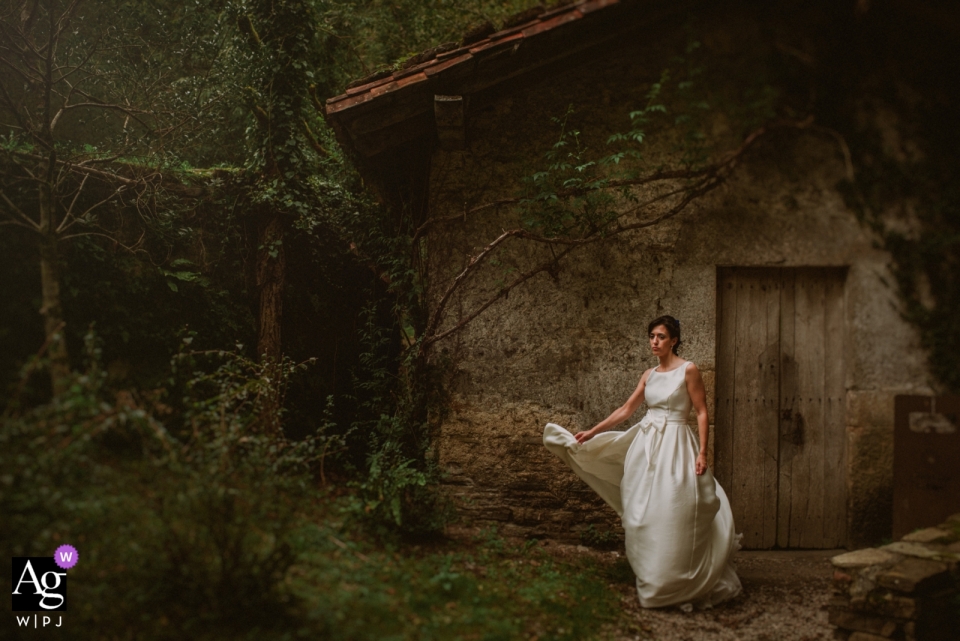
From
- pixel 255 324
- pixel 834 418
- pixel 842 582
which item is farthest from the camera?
pixel 255 324

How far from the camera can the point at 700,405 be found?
427 centimetres

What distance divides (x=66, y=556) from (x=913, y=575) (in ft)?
15.7

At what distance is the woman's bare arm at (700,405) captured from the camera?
4.22 m

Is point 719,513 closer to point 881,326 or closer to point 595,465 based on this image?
point 595,465

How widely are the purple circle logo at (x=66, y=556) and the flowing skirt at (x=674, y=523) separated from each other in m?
3.40

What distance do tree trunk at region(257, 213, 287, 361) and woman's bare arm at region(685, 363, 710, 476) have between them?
3882 mm

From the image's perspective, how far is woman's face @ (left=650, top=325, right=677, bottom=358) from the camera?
14.4ft

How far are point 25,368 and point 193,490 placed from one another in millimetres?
1133

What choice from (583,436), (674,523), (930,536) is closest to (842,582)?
(930,536)

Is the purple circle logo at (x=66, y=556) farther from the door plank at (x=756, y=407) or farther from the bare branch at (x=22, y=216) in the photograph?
the door plank at (x=756, y=407)

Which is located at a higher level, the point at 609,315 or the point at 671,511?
the point at 609,315

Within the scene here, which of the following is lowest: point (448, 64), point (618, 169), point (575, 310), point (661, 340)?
point (661, 340)

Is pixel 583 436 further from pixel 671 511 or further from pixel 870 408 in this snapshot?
pixel 870 408

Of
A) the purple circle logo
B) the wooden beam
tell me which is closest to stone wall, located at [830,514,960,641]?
the wooden beam
